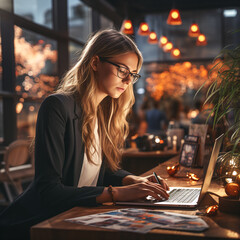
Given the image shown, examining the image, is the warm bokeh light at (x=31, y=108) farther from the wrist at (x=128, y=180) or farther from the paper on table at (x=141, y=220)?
the paper on table at (x=141, y=220)

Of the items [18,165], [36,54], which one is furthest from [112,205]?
[36,54]

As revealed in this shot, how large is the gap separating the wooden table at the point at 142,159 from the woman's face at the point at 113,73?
2.12m

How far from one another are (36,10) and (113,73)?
180 inches

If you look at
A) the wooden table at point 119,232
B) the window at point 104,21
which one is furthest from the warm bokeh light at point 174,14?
the wooden table at point 119,232

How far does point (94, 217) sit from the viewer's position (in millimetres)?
1301

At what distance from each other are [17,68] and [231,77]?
168 inches

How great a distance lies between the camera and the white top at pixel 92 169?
179cm

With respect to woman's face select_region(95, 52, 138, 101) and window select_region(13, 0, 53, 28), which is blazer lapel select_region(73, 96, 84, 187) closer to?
woman's face select_region(95, 52, 138, 101)

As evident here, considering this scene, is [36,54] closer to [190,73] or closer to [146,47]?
[146,47]

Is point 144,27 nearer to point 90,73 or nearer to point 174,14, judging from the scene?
point 174,14

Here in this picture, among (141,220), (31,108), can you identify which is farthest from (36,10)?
(141,220)

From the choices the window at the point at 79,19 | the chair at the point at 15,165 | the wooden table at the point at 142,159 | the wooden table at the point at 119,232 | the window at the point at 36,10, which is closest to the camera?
the wooden table at the point at 119,232

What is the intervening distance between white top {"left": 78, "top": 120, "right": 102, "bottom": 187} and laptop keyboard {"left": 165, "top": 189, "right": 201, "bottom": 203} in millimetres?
394

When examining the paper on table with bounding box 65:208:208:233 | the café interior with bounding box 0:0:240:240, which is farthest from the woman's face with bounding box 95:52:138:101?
the paper on table with bounding box 65:208:208:233
